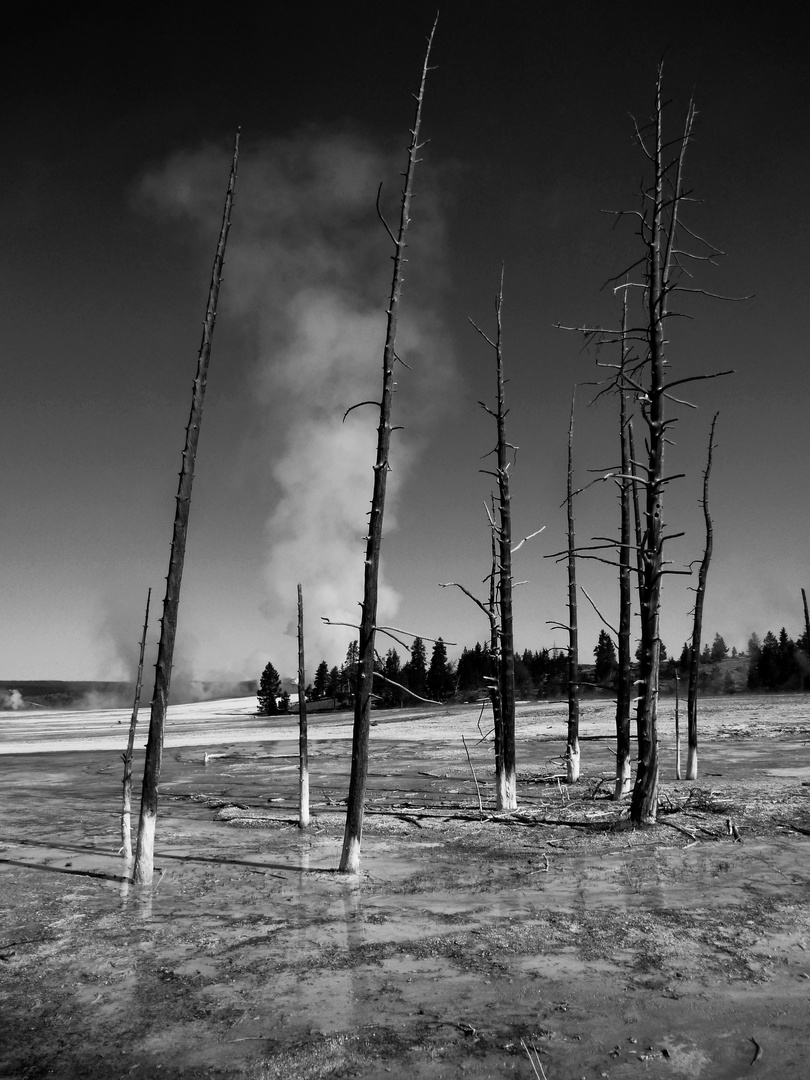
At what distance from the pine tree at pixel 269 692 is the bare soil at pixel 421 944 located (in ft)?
299

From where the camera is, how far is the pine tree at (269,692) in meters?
110

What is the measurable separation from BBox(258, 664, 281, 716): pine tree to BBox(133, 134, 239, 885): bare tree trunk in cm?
9841

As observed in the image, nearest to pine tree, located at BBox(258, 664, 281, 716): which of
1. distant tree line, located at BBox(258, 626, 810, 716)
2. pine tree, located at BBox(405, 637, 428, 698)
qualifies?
distant tree line, located at BBox(258, 626, 810, 716)

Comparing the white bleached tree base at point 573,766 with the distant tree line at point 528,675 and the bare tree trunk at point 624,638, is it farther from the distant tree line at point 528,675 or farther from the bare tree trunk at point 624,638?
the distant tree line at point 528,675

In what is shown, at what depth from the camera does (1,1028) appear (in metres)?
6.80

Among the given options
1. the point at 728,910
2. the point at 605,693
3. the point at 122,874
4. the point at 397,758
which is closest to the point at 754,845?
the point at 728,910

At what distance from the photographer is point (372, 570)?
528 inches

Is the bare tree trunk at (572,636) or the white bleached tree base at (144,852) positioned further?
the bare tree trunk at (572,636)

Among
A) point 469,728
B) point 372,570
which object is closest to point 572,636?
point 372,570

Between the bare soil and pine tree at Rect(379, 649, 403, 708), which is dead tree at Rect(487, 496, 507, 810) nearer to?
the bare soil

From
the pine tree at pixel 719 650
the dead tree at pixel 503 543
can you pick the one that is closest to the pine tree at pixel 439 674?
the pine tree at pixel 719 650

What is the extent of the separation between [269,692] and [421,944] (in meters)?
105

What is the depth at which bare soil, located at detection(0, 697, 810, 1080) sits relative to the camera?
20.5 feet

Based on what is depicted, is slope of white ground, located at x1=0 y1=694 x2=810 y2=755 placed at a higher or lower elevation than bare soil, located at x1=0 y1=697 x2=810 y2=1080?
lower
